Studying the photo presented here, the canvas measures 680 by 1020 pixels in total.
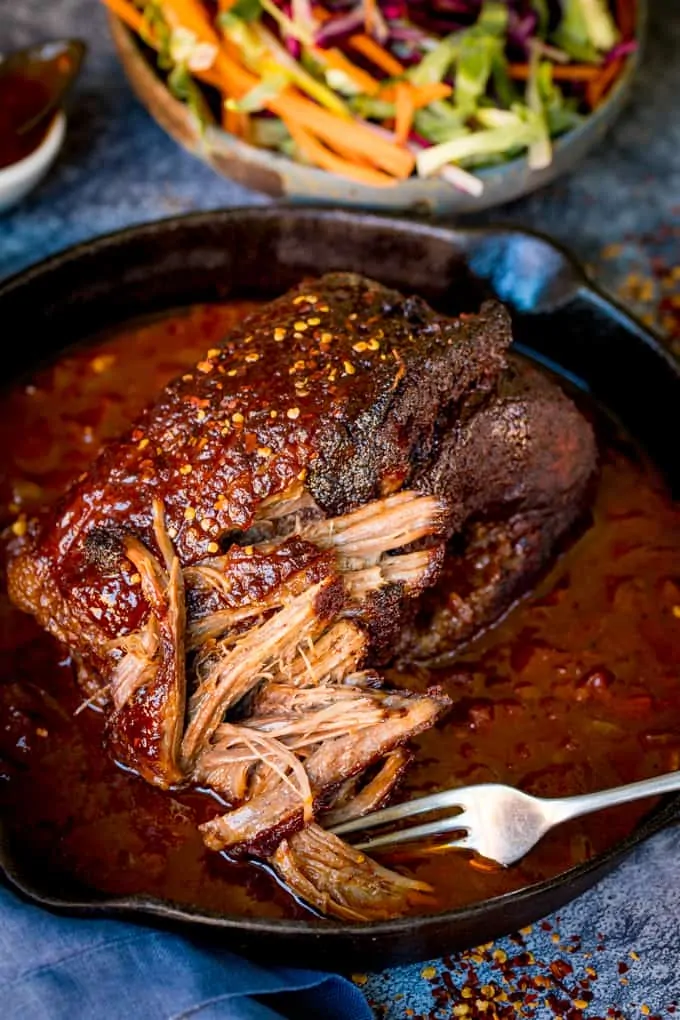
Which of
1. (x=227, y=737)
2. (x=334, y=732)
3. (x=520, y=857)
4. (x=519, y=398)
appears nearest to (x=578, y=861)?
(x=520, y=857)

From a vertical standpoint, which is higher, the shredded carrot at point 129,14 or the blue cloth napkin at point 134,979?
the shredded carrot at point 129,14

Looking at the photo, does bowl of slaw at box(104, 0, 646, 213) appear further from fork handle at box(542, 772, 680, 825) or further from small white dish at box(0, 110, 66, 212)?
fork handle at box(542, 772, 680, 825)

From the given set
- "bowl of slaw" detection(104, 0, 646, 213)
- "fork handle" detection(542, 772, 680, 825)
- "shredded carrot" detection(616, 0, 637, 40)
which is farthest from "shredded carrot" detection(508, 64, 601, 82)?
"fork handle" detection(542, 772, 680, 825)

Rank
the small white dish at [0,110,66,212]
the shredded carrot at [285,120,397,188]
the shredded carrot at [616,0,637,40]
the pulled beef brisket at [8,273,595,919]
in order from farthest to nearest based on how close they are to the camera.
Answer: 1. the shredded carrot at [616,0,637,40]
2. the small white dish at [0,110,66,212]
3. the shredded carrot at [285,120,397,188]
4. the pulled beef brisket at [8,273,595,919]

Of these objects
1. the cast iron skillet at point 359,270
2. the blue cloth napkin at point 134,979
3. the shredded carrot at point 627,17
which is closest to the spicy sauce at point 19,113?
the cast iron skillet at point 359,270

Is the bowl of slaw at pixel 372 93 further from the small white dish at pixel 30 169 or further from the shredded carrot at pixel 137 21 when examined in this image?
the small white dish at pixel 30 169
